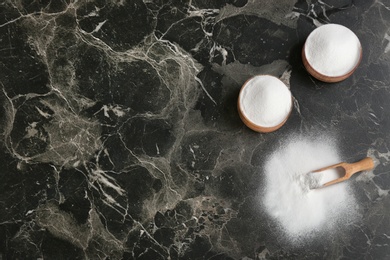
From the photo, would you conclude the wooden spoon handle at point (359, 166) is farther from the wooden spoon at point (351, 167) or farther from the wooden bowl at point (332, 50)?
the wooden bowl at point (332, 50)

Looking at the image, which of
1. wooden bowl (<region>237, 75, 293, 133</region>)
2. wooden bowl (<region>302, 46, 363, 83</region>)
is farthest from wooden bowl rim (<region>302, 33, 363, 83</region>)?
wooden bowl (<region>237, 75, 293, 133</region>)

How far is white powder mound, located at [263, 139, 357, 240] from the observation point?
1047 mm

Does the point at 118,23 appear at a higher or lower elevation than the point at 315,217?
higher

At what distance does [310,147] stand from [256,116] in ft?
0.48

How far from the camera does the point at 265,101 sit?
1.00 metres

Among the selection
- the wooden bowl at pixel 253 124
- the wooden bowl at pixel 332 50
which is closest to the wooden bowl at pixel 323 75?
the wooden bowl at pixel 332 50

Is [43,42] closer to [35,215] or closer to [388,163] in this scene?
[35,215]

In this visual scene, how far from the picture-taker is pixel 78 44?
1.08m

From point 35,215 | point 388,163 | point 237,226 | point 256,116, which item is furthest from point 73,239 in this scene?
point 388,163

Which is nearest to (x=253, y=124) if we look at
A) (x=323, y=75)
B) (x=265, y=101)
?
(x=265, y=101)

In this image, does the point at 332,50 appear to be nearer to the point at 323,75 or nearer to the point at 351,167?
the point at 323,75

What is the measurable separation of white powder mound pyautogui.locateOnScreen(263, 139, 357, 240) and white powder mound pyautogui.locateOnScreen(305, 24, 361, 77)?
0.17 m

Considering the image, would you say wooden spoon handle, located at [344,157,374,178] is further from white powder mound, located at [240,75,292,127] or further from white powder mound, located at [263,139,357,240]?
white powder mound, located at [240,75,292,127]

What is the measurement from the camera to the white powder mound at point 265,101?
3.28 ft
